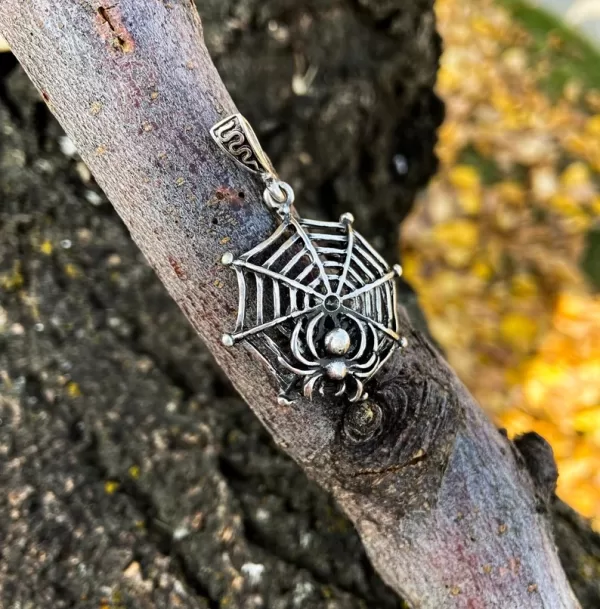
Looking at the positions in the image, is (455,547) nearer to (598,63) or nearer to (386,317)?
(386,317)

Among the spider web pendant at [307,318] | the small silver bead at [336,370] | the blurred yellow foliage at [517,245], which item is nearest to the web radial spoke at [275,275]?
the spider web pendant at [307,318]

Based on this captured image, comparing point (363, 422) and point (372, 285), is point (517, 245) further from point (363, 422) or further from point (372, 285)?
point (363, 422)

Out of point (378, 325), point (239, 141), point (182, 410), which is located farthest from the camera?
point (182, 410)

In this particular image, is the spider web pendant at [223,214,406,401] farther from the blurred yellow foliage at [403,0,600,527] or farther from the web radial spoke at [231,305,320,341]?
the blurred yellow foliage at [403,0,600,527]

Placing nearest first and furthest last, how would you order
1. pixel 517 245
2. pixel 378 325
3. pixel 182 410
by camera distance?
pixel 378 325 → pixel 182 410 → pixel 517 245

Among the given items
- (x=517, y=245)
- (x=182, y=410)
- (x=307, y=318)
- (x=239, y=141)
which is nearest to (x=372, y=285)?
(x=307, y=318)

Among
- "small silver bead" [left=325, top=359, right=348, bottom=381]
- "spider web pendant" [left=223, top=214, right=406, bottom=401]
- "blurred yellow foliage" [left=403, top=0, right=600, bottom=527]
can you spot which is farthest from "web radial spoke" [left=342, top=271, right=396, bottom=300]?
"blurred yellow foliage" [left=403, top=0, right=600, bottom=527]

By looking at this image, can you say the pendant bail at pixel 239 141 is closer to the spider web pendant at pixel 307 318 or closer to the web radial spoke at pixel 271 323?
the spider web pendant at pixel 307 318

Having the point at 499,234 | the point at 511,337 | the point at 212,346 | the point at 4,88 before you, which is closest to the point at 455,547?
the point at 212,346
